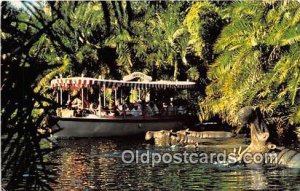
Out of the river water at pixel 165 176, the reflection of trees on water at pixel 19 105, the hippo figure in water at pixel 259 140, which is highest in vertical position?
the reflection of trees on water at pixel 19 105

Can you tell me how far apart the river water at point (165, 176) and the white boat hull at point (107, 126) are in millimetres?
10242

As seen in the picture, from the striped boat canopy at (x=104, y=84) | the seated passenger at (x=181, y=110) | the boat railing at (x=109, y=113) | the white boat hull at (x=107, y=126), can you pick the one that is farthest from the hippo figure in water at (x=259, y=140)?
the seated passenger at (x=181, y=110)

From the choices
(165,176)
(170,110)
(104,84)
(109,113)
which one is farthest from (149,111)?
(165,176)

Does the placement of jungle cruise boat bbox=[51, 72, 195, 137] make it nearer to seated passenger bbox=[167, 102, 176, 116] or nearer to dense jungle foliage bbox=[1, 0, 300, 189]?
seated passenger bbox=[167, 102, 176, 116]

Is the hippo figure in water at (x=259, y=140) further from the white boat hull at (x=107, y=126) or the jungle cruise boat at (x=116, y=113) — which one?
the white boat hull at (x=107, y=126)

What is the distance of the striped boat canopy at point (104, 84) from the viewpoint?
34.1 metres

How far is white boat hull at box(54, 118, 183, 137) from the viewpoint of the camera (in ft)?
107

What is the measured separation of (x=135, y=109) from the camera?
35562mm

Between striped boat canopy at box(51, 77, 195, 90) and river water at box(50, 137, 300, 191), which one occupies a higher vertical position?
striped boat canopy at box(51, 77, 195, 90)

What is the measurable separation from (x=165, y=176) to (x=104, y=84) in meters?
17.9

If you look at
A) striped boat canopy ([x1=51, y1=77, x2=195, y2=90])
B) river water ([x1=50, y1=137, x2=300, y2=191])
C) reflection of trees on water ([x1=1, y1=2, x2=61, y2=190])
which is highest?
striped boat canopy ([x1=51, y1=77, x2=195, y2=90])

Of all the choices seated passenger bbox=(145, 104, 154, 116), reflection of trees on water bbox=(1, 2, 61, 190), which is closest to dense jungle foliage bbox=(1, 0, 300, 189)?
reflection of trees on water bbox=(1, 2, 61, 190)

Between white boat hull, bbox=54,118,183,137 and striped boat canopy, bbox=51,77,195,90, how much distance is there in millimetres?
1913

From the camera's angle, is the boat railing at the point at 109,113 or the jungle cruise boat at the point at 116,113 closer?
the jungle cruise boat at the point at 116,113
